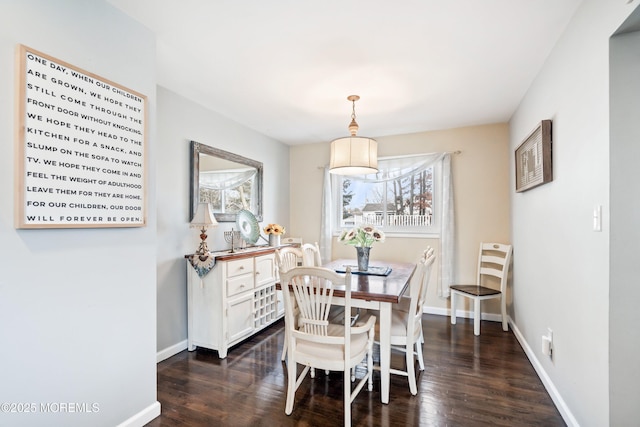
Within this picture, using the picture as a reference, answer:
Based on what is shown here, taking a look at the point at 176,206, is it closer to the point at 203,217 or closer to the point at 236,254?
the point at 203,217

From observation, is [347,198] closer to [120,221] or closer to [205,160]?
[205,160]

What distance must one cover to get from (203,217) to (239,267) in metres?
0.61

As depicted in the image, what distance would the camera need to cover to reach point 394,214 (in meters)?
4.26

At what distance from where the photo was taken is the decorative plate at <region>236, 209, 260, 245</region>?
139 inches

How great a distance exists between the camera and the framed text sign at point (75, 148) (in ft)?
4.42

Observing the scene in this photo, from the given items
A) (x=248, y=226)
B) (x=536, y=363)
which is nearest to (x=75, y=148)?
(x=248, y=226)

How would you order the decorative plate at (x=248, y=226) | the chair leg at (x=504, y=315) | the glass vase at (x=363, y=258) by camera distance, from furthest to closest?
the decorative plate at (x=248, y=226), the chair leg at (x=504, y=315), the glass vase at (x=363, y=258)

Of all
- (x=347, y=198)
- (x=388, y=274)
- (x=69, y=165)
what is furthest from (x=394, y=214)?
(x=69, y=165)

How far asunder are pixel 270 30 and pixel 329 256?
3.17 meters

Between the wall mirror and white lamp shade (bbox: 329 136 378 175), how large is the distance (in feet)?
4.42

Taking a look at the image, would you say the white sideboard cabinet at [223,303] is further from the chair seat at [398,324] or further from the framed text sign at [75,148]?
the chair seat at [398,324]

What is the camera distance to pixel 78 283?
154cm

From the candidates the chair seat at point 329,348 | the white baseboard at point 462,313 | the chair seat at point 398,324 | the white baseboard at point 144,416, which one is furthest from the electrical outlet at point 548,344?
the white baseboard at point 144,416

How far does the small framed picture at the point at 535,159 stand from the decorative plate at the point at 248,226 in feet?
9.26
